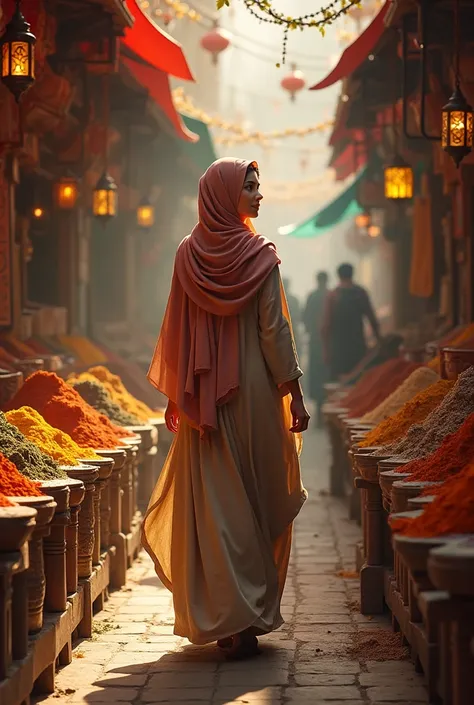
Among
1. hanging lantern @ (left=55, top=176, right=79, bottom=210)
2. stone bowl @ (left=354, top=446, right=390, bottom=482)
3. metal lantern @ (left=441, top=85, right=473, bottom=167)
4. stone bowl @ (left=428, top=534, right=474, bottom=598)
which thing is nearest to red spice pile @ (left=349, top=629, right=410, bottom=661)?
stone bowl @ (left=354, top=446, right=390, bottom=482)

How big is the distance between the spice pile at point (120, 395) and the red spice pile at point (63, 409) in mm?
2346

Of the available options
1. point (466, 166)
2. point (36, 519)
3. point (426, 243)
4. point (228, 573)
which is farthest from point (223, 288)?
point (426, 243)

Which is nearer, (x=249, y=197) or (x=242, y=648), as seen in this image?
(x=242, y=648)

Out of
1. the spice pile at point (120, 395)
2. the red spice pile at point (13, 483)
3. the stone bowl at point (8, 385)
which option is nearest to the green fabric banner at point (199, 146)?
the spice pile at point (120, 395)

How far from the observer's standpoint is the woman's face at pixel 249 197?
7277mm

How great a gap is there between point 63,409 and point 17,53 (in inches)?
84.1

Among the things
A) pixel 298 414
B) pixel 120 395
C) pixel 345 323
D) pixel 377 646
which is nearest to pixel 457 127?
pixel 120 395

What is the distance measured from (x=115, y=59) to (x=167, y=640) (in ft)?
21.0

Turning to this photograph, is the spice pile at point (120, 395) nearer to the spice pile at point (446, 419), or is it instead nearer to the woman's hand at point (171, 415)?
the woman's hand at point (171, 415)

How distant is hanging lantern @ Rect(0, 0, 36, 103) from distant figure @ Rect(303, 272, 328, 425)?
14.2 meters

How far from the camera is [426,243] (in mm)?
17828

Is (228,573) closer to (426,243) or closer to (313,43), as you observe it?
(426,243)

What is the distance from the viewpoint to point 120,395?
465 inches

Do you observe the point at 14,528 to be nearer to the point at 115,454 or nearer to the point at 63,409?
the point at 115,454
